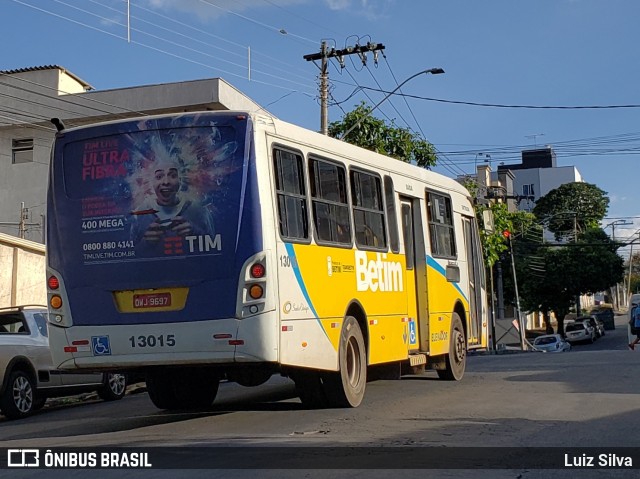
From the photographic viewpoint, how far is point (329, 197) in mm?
10883

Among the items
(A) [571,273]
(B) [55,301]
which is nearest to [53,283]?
(B) [55,301]

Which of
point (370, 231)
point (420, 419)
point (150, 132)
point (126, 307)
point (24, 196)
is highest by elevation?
point (24, 196)

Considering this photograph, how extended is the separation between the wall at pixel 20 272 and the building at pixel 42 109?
1115cm

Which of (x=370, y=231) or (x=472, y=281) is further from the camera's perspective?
(x=472, y=281)

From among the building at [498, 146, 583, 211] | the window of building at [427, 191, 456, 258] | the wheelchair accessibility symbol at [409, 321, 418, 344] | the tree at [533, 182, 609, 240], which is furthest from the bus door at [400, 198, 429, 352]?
the building at [498, 146, 583, 211]

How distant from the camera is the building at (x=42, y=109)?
116ft

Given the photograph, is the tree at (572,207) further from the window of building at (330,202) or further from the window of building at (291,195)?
the window of building at (291,195)

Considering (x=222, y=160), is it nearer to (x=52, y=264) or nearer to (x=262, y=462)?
(x=52, y=264)

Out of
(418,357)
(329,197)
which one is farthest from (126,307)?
(418,357)

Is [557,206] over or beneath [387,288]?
over

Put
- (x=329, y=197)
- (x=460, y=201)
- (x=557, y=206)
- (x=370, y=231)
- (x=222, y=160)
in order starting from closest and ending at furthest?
(x=222, y=160) → (x=329, y=197) → (x=370, y=231) → (x=460, y=201) → (x=557, y=206)

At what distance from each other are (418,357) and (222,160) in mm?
5205

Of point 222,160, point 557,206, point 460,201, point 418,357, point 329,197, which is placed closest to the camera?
point 222,160

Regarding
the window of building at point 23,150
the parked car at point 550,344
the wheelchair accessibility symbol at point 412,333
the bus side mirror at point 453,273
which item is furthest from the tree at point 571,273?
the wheelchair accessibility symbol at point 412,333
